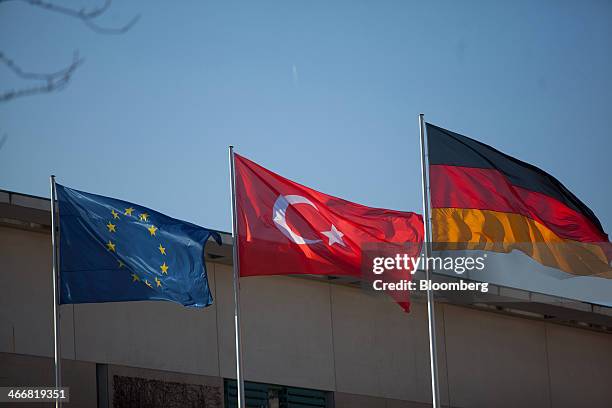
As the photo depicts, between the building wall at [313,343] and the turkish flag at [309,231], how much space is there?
4.76 meters

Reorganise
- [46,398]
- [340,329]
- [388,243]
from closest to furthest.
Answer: [388,243] < [46,398] < [340,329]

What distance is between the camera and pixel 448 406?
101ft

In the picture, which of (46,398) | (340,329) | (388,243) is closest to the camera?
(388,243)

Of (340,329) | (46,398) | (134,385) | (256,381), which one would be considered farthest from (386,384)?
(46,398)

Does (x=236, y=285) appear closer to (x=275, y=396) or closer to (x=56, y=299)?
(x=56, y=299)

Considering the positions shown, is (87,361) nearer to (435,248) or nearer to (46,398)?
(46,398)

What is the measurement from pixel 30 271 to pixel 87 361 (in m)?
1.89

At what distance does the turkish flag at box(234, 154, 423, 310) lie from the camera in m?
20.7

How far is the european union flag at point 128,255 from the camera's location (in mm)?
20656

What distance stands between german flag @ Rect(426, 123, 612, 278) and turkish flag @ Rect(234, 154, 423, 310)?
68cm

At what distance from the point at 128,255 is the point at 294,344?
7917mm

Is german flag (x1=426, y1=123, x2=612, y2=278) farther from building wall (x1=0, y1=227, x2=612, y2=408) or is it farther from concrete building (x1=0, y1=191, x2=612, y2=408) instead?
building wall (x1=0, y1=227, x2=612, y2=408)

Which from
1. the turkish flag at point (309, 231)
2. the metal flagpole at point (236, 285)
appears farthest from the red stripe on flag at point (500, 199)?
the metal flagpole at point (236, 285)

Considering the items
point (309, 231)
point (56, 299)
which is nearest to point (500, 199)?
point (309, 231)
